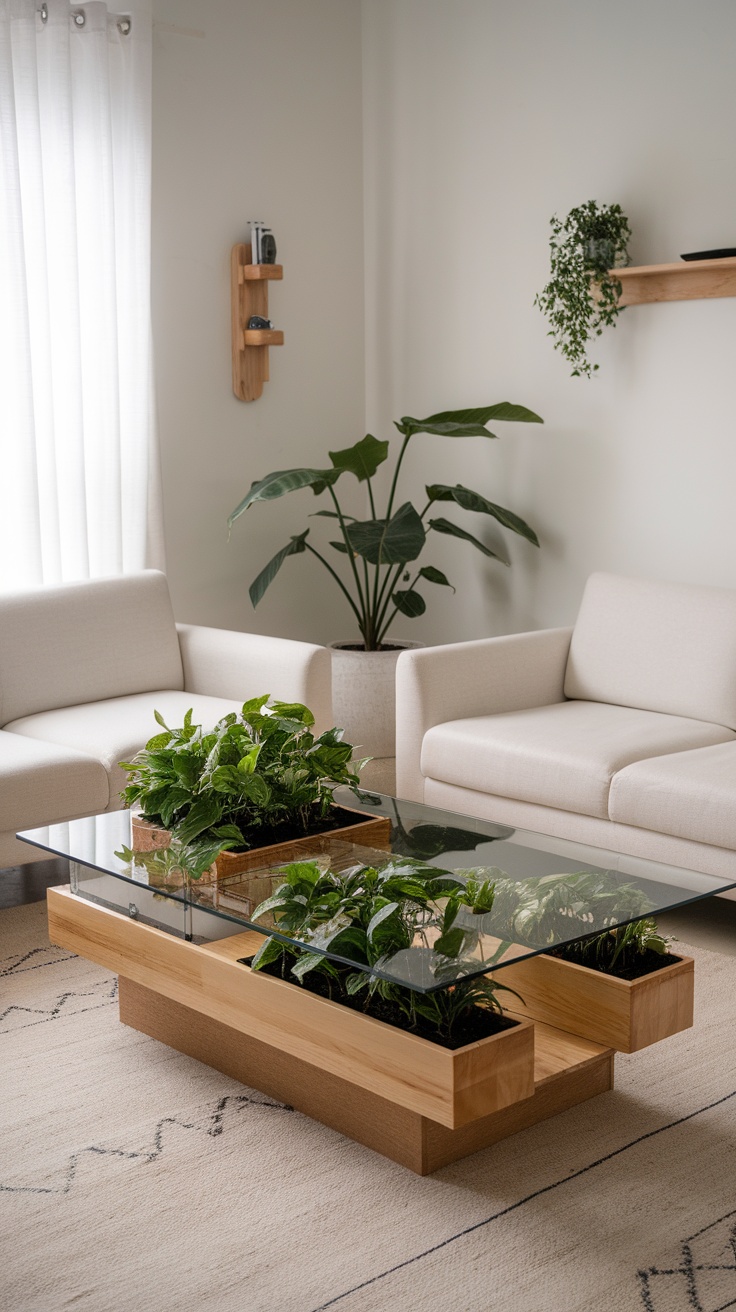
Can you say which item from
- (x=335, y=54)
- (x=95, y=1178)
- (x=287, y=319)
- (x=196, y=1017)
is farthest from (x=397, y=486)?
(x=95, y=1178)

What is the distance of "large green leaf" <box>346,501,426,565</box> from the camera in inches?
171

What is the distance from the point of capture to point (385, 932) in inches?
77.5

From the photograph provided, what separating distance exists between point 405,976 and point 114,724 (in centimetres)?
203

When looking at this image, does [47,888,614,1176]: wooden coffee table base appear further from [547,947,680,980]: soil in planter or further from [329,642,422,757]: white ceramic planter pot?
[329,642,422,757]: white ceramic planter pot

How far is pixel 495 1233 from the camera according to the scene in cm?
197

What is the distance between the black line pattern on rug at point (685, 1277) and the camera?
71.3 inches

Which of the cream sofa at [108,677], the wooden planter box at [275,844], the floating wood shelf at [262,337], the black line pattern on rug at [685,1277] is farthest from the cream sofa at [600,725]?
the floating wood shelf at [262,337]

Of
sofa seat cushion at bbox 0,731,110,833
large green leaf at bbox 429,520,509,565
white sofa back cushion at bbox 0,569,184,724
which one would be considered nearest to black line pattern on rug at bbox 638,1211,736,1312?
sofa seat cushion at bbox 0,731,110,833

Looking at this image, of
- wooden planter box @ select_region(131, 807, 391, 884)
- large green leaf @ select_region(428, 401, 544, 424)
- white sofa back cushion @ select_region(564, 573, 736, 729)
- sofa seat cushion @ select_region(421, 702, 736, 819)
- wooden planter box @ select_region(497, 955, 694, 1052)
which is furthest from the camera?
large green leaf @ select_region(428, 401, 544, 424)

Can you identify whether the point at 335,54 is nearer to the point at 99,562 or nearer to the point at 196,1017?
the point at 99,562

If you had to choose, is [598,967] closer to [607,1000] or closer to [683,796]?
[607,1000]

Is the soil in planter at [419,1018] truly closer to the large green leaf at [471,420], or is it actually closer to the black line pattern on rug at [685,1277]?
the black line pattern on rug at [685,1277]

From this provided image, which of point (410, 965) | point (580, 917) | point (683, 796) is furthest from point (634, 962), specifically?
point (683, 796)

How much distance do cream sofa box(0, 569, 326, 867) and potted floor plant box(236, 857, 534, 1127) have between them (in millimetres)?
1378
